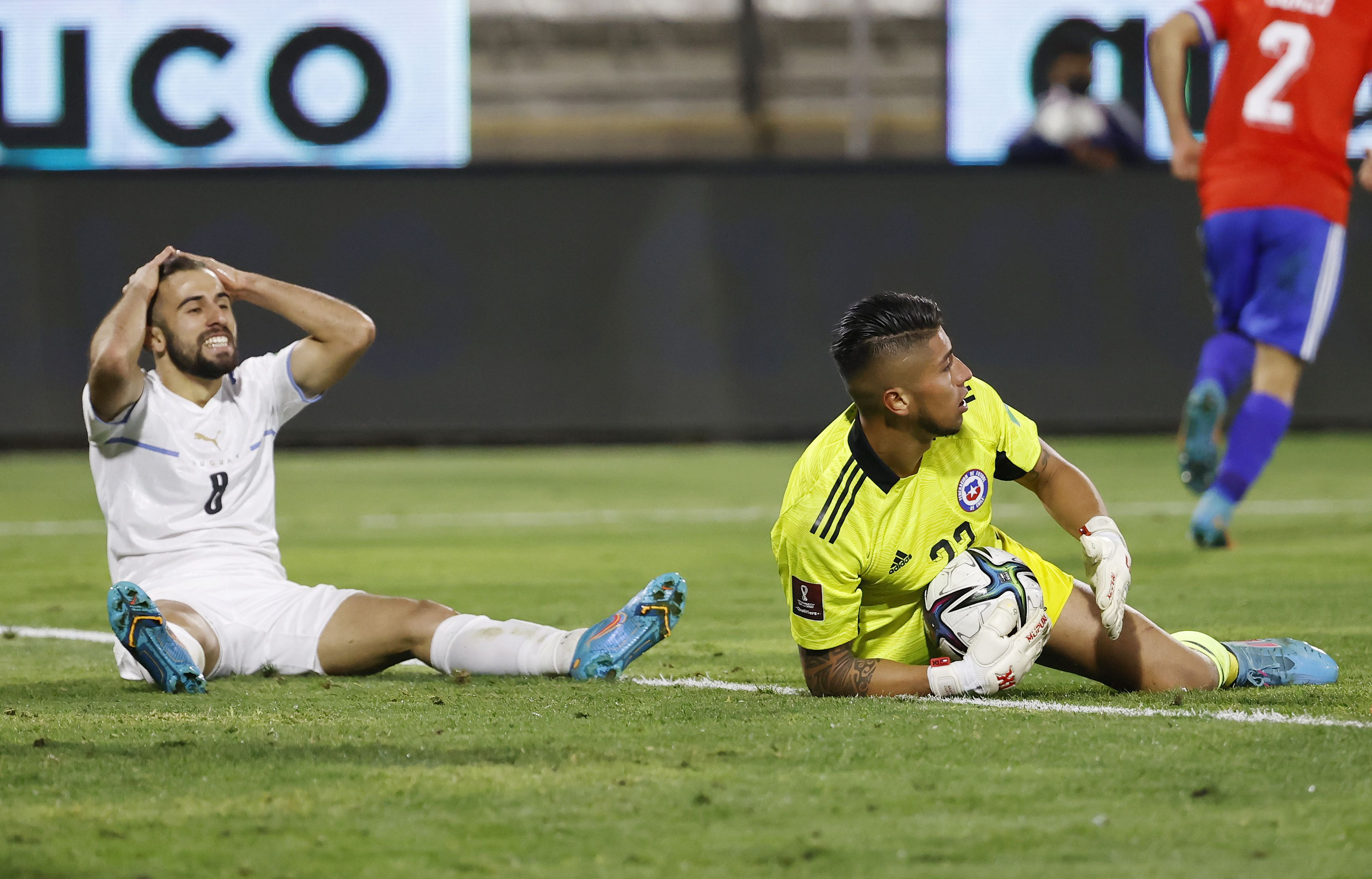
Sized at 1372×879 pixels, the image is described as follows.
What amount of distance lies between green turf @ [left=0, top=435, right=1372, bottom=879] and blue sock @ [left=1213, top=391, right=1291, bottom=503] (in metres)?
1.06

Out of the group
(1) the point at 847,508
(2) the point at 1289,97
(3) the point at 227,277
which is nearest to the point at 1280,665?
(1) the point at 847,508

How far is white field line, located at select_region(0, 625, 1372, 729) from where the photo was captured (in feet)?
13.3

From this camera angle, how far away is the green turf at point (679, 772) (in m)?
3.01

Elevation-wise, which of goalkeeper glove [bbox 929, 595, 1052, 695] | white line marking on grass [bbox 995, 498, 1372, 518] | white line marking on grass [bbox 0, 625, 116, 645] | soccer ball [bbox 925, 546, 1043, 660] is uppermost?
soccer ball [bbox 925, 546, 1043, 660]

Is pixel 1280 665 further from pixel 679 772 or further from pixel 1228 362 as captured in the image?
pixel 1228 362

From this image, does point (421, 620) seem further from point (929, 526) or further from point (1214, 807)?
point (1214, 807)

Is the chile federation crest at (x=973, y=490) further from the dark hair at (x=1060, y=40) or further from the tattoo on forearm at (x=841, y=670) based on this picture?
the dark hair at (x=1060, y=40)

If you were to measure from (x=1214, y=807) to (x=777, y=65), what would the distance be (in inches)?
457

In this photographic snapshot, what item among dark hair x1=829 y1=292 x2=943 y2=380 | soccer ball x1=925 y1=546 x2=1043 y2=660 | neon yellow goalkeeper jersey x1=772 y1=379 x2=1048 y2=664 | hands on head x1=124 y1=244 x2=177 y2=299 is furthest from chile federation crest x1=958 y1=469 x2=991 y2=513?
hands on head x1=124 y1=244 x2=177 y2=299

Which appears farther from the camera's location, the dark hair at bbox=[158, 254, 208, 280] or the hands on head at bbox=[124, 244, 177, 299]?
the dark hair at bbox=[158, 254, 208, 280]

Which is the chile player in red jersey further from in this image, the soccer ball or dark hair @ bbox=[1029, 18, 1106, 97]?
dark hair @ bbox=[1029, 18, 1106, 97]

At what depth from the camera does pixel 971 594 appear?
4.30m

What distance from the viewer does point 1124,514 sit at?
9352mm

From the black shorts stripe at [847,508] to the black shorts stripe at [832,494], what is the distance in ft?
0.11
